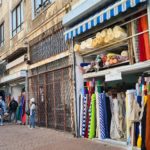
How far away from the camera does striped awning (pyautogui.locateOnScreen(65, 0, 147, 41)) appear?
33.0 ft

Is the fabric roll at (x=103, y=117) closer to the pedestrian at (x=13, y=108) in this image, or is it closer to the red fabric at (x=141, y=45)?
the red fabric at (x=141, y=45)

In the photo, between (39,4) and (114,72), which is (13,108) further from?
(114,72)

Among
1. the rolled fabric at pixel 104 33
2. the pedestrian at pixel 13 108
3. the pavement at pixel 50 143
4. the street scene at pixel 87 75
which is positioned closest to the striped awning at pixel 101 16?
the street scene at pixel 87 75

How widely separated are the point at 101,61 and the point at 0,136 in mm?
5465

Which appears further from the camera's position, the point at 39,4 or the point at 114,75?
the point at 39,4

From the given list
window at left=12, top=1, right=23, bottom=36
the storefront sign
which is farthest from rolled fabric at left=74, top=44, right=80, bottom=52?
window at left=12, top=1, right=23, bottom=36

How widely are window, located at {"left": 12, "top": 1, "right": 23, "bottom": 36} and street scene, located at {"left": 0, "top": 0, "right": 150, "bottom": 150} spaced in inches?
118

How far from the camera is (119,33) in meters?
11.1

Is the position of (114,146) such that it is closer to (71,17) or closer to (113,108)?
(113,108)

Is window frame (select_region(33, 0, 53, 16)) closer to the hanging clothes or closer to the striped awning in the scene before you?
the striped awning

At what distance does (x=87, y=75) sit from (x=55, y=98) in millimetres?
3098

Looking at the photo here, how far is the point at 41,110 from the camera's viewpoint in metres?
17.8

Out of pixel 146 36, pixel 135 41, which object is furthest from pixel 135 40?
pixel 146 36

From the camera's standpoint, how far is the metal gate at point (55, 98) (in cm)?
1462
